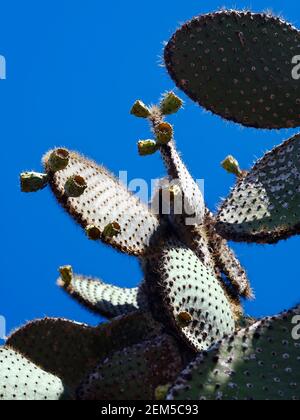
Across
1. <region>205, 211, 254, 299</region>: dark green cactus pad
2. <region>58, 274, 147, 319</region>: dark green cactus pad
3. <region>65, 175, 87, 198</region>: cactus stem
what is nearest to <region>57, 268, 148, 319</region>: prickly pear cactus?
<region>58, 274, 147, 319</region>: dark green cactus pad

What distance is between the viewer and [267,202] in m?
2.73

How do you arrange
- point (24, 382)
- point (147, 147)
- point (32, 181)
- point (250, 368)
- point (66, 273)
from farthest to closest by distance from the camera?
point (66, 273) → point (147, 147) → point (32, 181) → point (24, 382) → point (250, 368)

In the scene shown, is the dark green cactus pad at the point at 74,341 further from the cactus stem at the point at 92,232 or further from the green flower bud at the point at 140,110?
the green flower bud at the point at 140,110

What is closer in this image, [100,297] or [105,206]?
[105,206]

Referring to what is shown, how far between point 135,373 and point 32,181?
681mm

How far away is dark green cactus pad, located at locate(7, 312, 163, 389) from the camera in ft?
9.50

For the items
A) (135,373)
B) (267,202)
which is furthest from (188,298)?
(267,202)

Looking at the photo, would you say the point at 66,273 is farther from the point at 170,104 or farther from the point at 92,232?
the point at 170,104

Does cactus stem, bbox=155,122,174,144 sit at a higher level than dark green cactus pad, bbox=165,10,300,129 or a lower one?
lower

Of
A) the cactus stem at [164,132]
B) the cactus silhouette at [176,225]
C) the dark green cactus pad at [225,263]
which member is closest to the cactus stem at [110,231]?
the cactus silhouette at [176,225]

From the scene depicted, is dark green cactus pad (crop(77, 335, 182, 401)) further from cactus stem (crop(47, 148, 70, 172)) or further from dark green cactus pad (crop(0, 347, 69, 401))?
cactus stem (crop(47, 148, 70, 172))

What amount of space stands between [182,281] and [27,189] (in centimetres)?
57

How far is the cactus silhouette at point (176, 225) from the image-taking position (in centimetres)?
258

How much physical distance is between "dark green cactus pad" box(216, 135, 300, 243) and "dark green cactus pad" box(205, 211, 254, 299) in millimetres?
255
